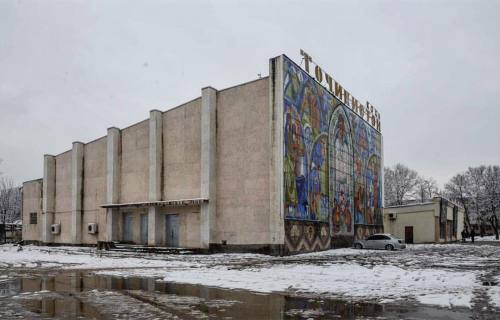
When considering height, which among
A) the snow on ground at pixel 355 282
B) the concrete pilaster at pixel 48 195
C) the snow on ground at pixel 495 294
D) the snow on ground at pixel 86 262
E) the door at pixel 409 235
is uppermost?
the concrete pilaster at pixel 48 195

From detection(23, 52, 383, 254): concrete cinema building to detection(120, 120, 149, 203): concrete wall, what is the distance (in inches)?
3.3

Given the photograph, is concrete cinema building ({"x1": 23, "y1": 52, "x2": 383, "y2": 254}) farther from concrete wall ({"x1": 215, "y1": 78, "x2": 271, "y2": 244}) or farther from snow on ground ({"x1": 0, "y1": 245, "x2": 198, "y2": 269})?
snow on ground ({"x1": 0, "y1": 245, "x2": 198, "y2": 269})

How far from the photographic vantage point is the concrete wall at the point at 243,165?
28875 mm

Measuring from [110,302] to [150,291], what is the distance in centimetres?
186

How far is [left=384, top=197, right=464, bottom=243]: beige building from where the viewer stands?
184 ft

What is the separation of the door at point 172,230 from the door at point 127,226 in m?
4.43

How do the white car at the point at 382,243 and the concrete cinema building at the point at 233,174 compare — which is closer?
the concrete cinema building at the point at 233,174

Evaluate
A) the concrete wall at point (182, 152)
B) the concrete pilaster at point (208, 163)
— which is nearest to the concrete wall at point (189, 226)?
the concrete wall at point (182, 152)

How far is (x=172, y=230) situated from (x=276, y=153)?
33.7 ft

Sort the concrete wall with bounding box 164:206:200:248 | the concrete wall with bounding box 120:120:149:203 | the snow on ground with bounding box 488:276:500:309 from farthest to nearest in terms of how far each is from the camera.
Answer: the concrete wall with bounding box 120:120:149:203, the concrete wall with bounding box 164:206:200:248, the snow on ground with bounding box 488:276:500:309

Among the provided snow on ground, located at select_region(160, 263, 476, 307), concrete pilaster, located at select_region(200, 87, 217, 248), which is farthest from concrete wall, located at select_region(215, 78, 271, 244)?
snow on ground, located at select_region(160, 263, 476, 307)

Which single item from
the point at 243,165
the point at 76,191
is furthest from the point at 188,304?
the point at 76,191

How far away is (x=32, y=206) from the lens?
4838 centimetres

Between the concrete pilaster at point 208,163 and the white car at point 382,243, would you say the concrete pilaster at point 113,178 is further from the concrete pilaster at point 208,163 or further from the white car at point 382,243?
the white car at point 382,243
